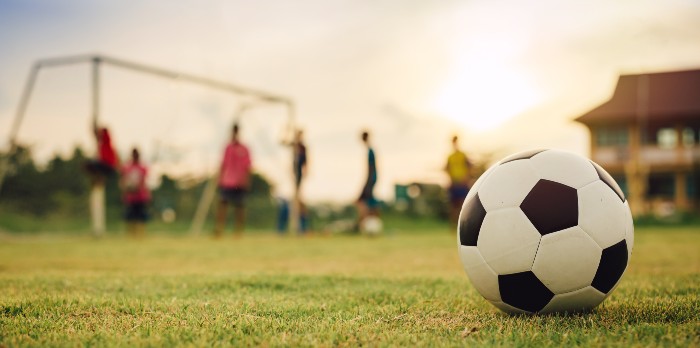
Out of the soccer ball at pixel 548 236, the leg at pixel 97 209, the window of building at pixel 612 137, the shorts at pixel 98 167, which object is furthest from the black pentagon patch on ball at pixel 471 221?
the window of building at pixel 612 137

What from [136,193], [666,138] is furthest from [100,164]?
[666,138]

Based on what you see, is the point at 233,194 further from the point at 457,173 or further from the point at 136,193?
the point at 457,173

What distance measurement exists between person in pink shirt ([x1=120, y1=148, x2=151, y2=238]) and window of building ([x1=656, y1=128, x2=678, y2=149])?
23873mm

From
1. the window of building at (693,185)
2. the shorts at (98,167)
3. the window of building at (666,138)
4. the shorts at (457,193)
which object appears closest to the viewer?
the shorts at (98,167)

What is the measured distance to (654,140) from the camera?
28.0 metres

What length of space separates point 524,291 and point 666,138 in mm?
28723

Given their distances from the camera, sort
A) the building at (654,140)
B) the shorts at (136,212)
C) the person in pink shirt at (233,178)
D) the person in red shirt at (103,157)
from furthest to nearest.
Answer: the building at (654,140), the shorts at (136,212), the person in red shirt at (103,157), the person in pink shirt at (233,178)

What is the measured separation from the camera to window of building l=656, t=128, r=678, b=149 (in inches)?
1080

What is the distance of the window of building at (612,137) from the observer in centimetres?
2820

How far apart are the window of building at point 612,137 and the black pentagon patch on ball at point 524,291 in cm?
2776

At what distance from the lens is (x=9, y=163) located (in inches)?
565

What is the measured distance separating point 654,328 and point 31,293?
143 inches

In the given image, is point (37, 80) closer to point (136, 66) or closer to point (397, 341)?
point (136, 66)

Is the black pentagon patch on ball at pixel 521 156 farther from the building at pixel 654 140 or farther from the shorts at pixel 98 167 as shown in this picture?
the building at pixel 654 140
